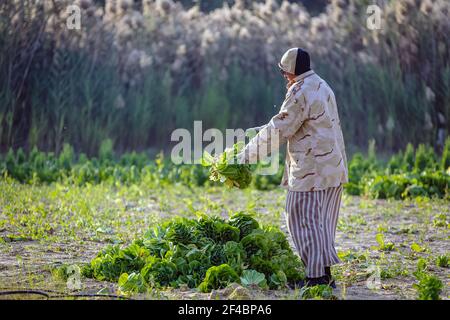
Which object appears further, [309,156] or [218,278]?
[309,156]

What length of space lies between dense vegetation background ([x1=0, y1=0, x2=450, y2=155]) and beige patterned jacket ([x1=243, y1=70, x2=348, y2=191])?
252 inches

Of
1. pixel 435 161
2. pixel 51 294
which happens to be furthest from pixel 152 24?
pixel 51 294

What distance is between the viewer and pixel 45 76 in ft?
40.2

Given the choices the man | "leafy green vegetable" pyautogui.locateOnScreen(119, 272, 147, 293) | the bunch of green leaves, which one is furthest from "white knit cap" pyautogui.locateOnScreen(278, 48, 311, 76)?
"leafy green vegetable" pyautogui.locateOnScreen(119, 272, 147, 293)

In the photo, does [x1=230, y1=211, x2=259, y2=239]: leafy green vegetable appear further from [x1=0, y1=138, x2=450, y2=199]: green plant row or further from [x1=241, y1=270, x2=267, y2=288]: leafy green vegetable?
[x1=0, y1=138, x2=450, y2=199]: green plant row

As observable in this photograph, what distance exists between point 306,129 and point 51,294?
2.01 m

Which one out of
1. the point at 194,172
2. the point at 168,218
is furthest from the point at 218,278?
the point at 194,172

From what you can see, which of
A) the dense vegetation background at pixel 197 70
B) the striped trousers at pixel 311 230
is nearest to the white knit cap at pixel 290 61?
the striped trousers at pixel 311 230

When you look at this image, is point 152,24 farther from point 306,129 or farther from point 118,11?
point 306,129

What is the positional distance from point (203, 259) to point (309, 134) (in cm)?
113

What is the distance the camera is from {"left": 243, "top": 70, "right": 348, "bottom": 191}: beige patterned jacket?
19.0ft

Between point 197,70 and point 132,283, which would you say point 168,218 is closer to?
point 132,283

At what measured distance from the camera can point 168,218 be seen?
351 inches

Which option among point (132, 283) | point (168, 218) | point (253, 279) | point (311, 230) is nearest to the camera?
point (132, 283)
